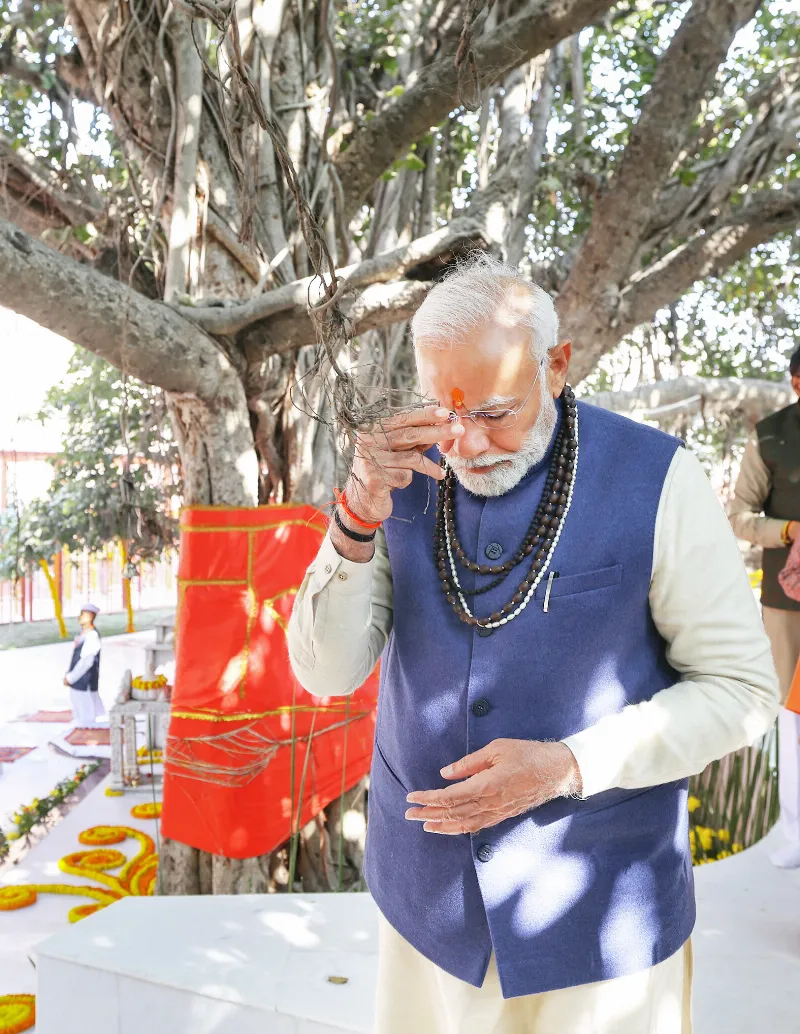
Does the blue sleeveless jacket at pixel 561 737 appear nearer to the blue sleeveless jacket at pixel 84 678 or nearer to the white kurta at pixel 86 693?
the white kurta at pixel 86 693

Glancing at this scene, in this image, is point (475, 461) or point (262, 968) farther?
point (262, 968)

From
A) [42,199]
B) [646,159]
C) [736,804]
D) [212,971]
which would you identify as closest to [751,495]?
[736,804]

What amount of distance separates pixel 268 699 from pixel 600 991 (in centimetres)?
203

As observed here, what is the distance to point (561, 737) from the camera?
4.02ft

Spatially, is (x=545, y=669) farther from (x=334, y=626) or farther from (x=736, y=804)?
(x=736, y=804)

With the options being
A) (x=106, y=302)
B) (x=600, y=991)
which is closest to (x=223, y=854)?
(x=106, y=302)

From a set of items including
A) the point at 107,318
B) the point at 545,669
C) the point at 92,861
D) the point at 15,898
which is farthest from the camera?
the point at 92,861

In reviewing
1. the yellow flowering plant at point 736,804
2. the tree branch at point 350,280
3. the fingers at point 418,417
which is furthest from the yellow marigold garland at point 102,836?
the fingers at point 418,417

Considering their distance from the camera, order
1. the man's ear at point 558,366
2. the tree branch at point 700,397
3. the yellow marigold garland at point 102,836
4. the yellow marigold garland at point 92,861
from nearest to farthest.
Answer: the man's ear at point 558,366 < the yellow marigold garland at point 92,861 < the yellow marigold garland at point 102,836 < the tree branch at point 700,397

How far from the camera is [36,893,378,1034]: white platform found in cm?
206

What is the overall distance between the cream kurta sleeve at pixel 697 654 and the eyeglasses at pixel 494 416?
0.23 metres

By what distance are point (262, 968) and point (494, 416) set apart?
1.67 metres

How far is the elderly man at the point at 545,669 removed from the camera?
3.88 ft

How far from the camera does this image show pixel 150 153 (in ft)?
10.5
